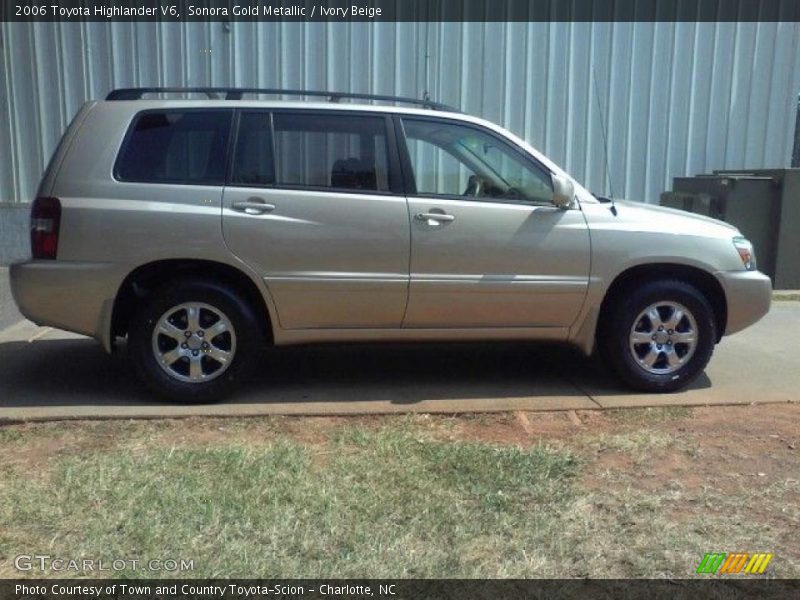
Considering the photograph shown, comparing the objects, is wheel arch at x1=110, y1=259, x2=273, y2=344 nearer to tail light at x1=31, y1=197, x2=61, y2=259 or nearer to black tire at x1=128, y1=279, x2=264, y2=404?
black tire at x1=128, y1=279, x2=264, y2=404

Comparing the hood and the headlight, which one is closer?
the hood

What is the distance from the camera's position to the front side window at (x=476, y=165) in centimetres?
506

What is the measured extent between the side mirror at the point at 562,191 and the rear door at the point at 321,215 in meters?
0.94

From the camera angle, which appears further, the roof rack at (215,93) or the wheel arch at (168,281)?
the roof rack at (215,93)

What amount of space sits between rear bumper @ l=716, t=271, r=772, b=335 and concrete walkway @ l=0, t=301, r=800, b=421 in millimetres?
501

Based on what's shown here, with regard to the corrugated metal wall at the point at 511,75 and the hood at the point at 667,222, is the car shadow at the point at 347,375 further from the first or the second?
the corrugated metal wall at the point at 511,75

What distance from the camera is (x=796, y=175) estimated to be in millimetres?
8805

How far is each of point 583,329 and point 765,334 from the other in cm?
274

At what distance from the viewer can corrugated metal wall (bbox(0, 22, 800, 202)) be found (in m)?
9.82
